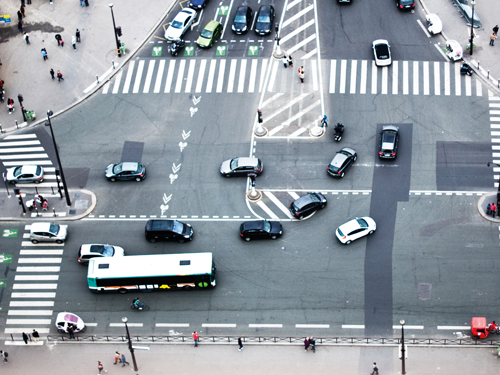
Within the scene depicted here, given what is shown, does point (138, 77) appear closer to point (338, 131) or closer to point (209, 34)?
point (209, 34)

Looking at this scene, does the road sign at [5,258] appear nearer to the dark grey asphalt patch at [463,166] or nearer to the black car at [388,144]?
the black car at [388,144]

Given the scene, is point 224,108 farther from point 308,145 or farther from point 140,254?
point 140,254

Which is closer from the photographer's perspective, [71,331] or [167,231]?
[71,331]

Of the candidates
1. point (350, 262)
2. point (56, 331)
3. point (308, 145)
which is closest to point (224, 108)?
point (308, 145)

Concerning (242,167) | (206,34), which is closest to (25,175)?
(242,167)

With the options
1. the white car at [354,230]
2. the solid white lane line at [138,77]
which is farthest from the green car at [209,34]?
the white car at [354,230]
